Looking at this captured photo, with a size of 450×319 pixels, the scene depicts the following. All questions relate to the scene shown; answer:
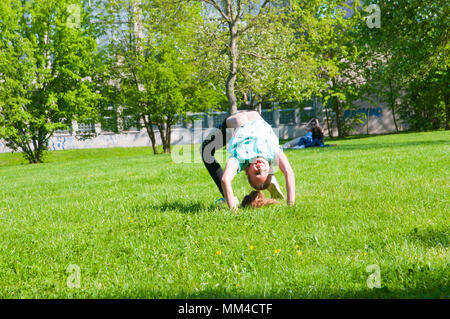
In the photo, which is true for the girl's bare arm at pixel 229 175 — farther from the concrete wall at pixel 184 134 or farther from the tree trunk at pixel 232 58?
the concrete wall at pixel 184 134

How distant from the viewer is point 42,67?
26.6m

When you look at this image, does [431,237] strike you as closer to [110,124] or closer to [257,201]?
[257,201]

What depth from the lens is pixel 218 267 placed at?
3688 mm

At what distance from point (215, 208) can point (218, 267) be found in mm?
2312

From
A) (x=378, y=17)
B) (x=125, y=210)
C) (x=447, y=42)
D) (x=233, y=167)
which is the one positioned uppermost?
(x=378, y=17)

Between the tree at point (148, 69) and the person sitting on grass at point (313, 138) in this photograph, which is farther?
the tree at point (148, 69)

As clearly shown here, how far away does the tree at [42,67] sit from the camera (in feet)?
83.9

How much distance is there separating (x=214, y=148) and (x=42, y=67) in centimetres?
2410

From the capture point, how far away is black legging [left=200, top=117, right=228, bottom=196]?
239 inches

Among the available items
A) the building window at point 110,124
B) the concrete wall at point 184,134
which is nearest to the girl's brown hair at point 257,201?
the building window at point 110,124

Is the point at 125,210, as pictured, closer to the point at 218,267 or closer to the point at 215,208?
the point at 215,208

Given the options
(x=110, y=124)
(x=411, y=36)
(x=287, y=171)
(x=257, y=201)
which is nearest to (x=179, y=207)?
(x=257, y=201)

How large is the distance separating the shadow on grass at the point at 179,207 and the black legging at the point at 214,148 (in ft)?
1.43
